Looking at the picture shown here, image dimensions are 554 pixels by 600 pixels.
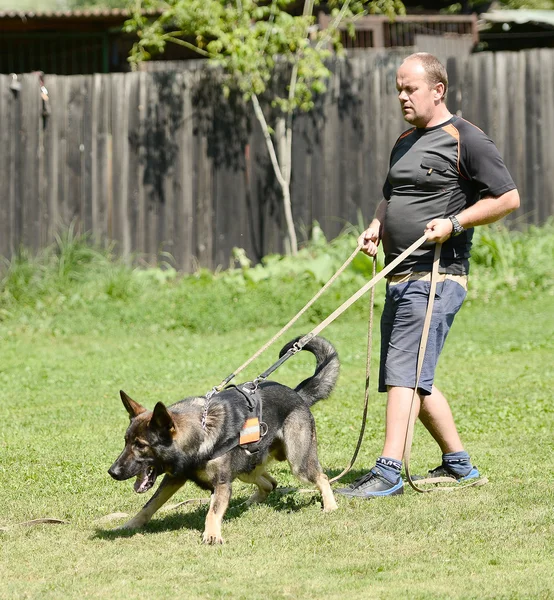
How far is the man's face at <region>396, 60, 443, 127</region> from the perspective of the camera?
490 centimetres

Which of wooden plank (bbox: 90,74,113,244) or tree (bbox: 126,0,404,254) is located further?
wooden plank (bbox: 90,74,113,244)

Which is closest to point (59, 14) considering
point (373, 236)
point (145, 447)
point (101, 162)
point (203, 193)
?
point (101, 162)

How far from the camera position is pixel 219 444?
457 centimetres

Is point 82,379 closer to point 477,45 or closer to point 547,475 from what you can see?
point 547,475

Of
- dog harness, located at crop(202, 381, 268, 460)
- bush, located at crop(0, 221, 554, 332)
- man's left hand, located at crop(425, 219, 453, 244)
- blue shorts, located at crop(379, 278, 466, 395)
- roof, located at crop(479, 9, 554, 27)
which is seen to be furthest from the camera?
roof, located at crop(479, 9, 554, 27)

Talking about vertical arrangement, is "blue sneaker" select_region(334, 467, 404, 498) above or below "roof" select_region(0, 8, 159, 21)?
Result: below

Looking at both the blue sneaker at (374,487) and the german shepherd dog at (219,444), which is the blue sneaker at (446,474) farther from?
the german shepherd dog at (219,444)

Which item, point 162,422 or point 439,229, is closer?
point 162,422

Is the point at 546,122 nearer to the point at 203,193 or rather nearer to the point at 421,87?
the point at 203,193

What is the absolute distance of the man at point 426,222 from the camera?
16.0ft

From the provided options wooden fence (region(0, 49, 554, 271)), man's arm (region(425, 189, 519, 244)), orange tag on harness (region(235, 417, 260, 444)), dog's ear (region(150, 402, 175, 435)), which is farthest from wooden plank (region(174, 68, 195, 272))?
dog's ear (region(150, 402, 175, 435))

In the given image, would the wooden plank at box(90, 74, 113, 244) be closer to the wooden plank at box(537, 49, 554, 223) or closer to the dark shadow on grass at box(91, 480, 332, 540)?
the wooden plank at box(537, 49, 554, 223)

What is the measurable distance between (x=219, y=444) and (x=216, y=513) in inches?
12.9

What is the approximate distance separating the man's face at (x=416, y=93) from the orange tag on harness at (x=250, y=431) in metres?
1.78
